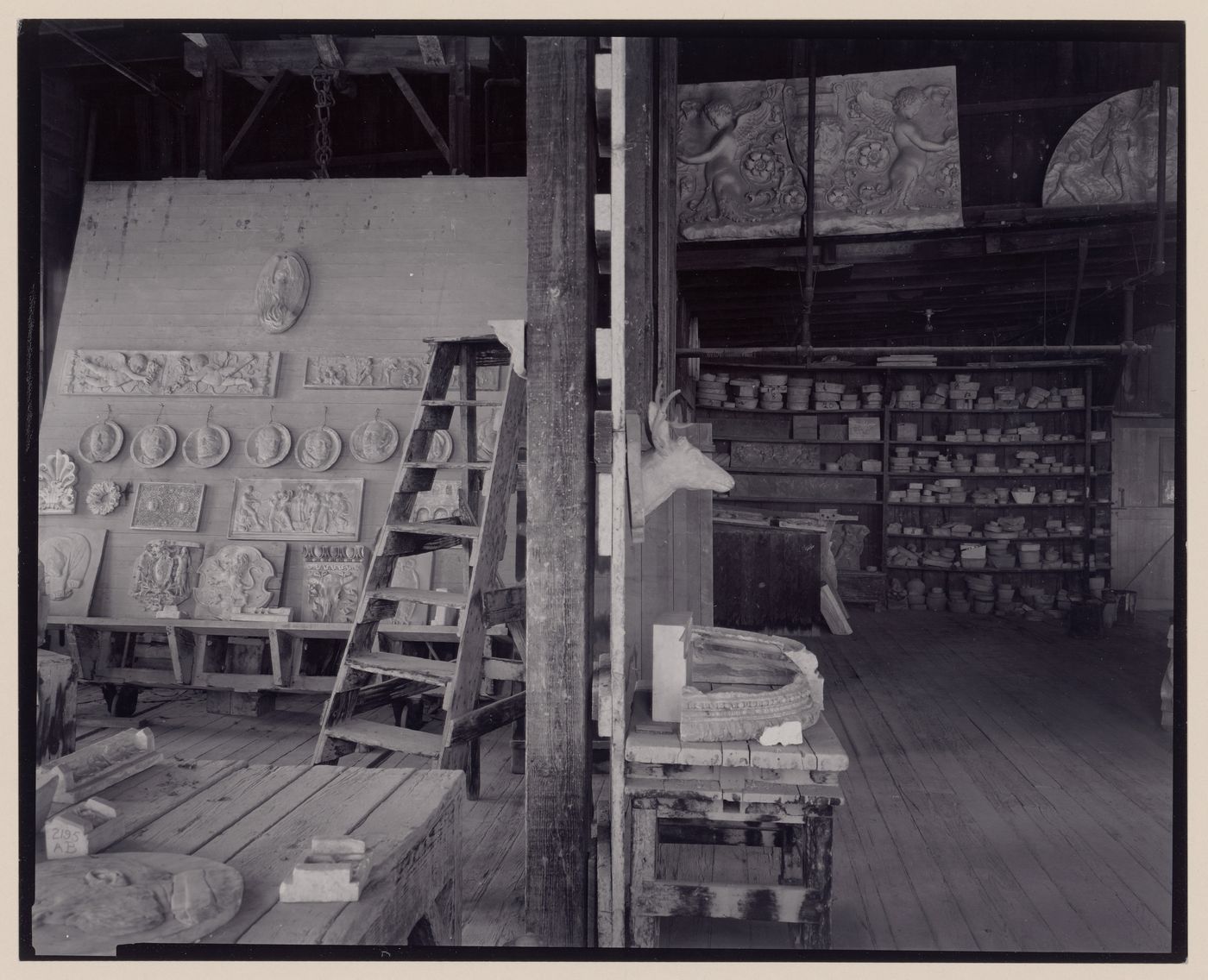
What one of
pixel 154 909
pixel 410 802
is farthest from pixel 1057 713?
pixel 154 909

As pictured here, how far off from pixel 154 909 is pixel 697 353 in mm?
4344

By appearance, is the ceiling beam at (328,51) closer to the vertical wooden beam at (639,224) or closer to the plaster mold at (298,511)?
the plaster mold at (298,511)

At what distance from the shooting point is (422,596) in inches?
156

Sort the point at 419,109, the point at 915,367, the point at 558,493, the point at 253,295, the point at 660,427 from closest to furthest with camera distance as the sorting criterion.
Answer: the point at 558,493
the point at 660,427
the point at 253,295
the point at 419,109
the point at 915,367

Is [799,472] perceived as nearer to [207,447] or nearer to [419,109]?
[419,109]

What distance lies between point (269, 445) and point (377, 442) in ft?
2.33

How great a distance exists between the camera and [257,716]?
5.49 m

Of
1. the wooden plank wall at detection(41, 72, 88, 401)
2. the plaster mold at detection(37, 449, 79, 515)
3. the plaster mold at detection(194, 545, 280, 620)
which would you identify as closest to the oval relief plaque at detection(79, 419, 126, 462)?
the plaster mold at detection(37, 449, 79, 515)

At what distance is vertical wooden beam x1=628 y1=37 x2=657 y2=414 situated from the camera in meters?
3.04

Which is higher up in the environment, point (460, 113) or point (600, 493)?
point (460, 113)

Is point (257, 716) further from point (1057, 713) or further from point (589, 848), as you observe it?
point (1057, 713)

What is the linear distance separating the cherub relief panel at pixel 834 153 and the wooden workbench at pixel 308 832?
195 inches

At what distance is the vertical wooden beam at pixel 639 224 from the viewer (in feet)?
9.97

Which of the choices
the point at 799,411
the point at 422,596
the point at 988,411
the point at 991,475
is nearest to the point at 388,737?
the point at 422,596
